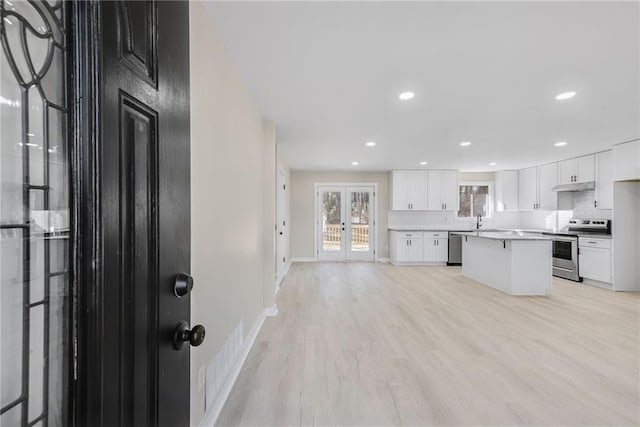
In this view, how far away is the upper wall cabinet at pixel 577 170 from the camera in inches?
227

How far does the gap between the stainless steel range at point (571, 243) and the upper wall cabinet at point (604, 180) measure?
33 centimetres

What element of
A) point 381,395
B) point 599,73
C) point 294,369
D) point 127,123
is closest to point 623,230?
point 599,73

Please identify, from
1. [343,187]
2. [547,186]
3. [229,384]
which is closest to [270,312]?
[229,384]

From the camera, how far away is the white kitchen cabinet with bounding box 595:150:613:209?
17.6 feet

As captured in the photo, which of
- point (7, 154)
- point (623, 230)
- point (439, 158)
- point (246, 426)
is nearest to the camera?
point (7, 154)

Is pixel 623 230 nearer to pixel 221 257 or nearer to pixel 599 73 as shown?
pixel 599 73

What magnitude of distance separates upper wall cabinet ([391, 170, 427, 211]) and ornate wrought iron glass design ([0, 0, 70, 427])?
7842 mm

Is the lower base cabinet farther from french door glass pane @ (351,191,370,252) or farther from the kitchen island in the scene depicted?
the kitchen island

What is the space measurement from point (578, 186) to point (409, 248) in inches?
140

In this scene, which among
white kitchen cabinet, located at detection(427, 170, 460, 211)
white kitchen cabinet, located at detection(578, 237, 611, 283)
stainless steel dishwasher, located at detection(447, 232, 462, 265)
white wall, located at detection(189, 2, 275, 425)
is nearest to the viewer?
white wall, located at detection(189, 2, 275, 425)

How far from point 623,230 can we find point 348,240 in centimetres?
535

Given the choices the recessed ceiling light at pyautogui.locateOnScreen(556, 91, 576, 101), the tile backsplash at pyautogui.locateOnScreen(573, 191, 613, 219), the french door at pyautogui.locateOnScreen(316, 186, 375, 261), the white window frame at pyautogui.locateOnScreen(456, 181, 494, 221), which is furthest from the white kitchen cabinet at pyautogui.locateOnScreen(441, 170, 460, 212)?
the recessed ceiling light at pyautogui.locateOnScreen(556, 91, 576, 101)

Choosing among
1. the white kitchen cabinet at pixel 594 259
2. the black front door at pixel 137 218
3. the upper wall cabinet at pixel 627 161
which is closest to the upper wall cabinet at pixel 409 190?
the white kitchen cabinet at pixel 594 259

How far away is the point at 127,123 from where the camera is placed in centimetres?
60
